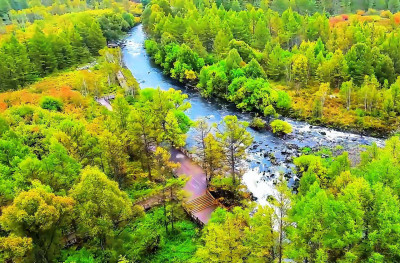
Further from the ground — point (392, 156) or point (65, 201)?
point (65, 201)

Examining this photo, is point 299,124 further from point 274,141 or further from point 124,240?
point 124,240

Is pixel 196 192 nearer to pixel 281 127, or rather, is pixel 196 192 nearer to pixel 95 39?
pixel 281 127

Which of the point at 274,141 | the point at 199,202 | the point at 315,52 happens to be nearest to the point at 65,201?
the point at 199,202

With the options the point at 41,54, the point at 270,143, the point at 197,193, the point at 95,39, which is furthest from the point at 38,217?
the point at 95,39

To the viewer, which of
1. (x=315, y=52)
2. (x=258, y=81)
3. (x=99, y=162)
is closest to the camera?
(x=99, y=162)

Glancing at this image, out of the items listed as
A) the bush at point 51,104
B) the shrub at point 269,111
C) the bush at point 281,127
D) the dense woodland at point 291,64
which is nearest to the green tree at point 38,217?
the bush at point 51,104

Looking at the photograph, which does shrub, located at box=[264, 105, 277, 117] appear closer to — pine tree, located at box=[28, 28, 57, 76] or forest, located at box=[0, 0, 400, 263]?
forest, located at box=[0, 0, 400, 263]

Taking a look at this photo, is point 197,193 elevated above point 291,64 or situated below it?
below
